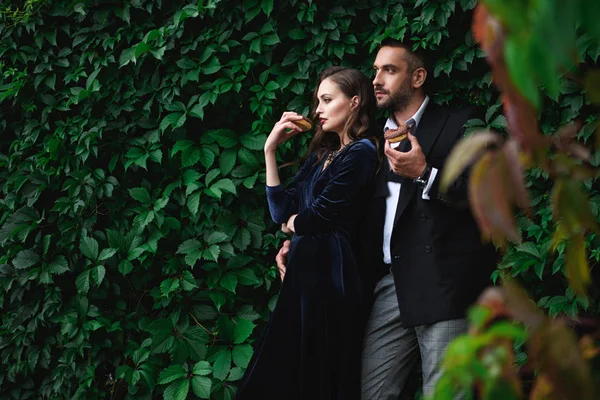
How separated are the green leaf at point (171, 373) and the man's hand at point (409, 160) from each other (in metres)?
1.19

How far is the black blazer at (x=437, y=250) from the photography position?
8.27ft

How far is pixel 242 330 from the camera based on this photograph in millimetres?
3045

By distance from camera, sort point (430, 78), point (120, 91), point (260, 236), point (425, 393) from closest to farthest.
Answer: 1. point (425, 393)
2. point (430, 78)
3. point (260, 236)
4. point (120, 91)

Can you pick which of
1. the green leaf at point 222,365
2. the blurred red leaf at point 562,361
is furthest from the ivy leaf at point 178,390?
the blurred red leaf at point 562,361

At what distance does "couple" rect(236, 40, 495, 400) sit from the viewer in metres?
2.54

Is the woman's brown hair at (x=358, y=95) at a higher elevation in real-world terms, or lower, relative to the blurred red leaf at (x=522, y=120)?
lower

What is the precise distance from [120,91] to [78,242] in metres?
0.67

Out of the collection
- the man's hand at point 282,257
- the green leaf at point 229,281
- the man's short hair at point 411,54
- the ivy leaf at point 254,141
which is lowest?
the green leaf at point 229,281

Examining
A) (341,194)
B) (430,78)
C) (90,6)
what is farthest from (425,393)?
(90,6)

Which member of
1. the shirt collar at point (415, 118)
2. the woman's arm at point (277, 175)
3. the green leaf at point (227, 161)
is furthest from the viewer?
the green leaf at point (227, 161)

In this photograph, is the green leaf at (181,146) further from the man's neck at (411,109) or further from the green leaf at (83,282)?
the man's neck at (411,109)

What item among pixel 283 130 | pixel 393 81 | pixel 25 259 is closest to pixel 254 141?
pixel 283 130

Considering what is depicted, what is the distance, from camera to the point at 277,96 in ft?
10.4

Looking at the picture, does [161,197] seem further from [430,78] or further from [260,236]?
[430,78]
